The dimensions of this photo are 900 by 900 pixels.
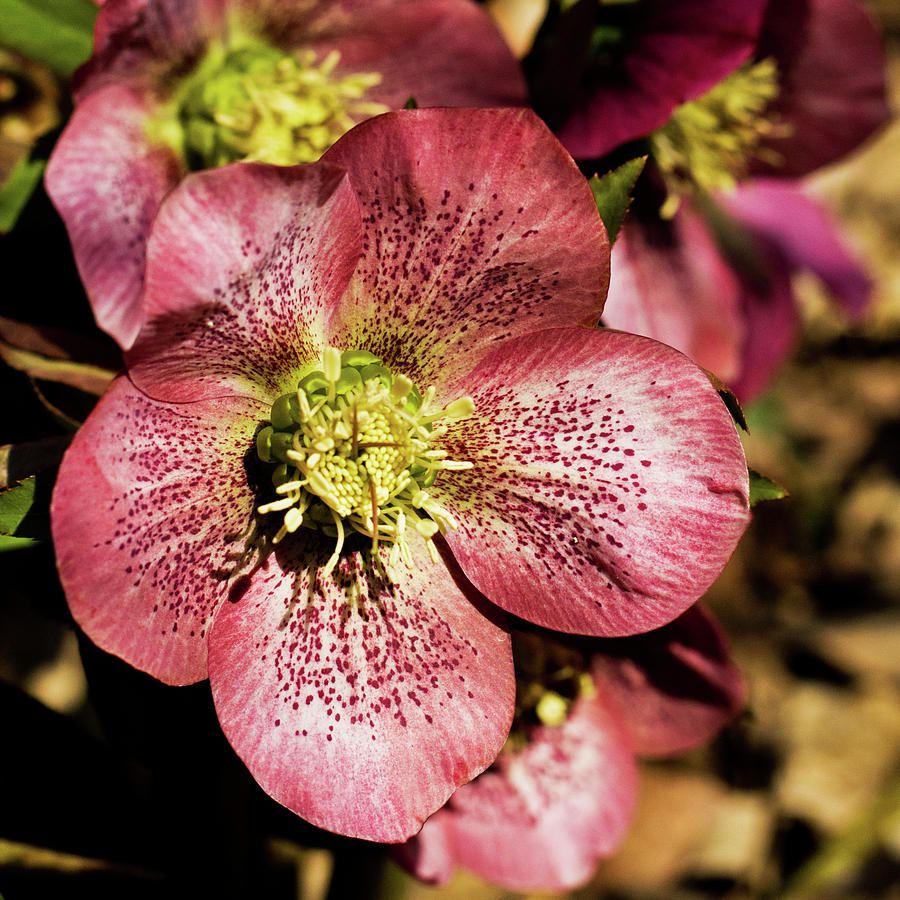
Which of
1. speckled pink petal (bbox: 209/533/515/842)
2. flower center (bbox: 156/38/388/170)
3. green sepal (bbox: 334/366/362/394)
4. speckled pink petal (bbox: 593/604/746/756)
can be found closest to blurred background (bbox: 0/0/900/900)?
speckled pink petal (bbox: 593/604/746/756)

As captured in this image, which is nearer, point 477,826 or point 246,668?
point 246,668

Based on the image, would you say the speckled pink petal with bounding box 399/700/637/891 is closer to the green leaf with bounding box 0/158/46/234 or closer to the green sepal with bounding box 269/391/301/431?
the green sepal with bounding box 269/391/301/431

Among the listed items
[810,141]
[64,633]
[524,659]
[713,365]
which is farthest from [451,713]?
[64,633]

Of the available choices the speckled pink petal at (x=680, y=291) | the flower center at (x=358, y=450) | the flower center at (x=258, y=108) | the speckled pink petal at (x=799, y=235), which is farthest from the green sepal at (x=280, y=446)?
the speckled pink petal at (x=799, y=235)

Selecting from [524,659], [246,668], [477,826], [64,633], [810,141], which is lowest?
[64,633]

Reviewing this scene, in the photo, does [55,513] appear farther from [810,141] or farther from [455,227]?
[810,141]

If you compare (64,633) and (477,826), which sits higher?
(477,826)
